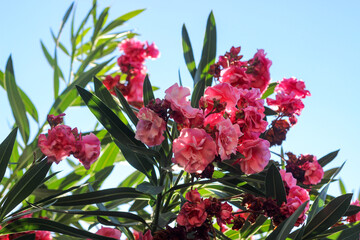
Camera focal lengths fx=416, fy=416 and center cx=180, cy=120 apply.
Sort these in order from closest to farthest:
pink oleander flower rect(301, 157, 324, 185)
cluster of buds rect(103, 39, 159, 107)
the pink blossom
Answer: pink oleander flower rect(301, 157, 324, 185), the pink blossom, cluster of buds rect(103, 39, 159, 107)

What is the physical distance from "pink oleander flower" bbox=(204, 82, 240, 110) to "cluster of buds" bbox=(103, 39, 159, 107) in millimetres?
976

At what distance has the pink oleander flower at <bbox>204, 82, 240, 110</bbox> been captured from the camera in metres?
1.10

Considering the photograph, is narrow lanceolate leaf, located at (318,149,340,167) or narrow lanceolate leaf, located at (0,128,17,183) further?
narrow lanceolate leaf, located at (318,149,340,167)

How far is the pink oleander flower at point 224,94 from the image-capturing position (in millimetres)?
1104

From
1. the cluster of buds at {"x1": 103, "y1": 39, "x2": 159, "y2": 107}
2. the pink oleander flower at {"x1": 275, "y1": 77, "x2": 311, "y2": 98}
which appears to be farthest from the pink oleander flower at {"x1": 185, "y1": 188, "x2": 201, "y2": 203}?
the cluster of buds at {"x1": 103, "y1": 39, "x2": 159, "y2": 107}

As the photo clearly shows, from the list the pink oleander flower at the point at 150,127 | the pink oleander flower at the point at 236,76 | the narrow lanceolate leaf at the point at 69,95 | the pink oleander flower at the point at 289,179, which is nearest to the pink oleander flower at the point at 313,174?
the pink oleander flower at the point at 289,179

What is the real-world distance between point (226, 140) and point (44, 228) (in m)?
0.62

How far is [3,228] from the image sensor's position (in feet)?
4.20

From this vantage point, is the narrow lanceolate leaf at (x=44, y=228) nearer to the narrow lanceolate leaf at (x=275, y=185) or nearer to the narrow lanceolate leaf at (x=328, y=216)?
the narrow lanceolate leaf at (x=275, y=185)

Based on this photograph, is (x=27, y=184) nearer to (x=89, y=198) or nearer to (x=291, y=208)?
(x=89, y=198)

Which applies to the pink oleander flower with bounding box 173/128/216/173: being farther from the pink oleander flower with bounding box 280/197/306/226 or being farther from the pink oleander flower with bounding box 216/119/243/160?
the pink oleander flower with bounding box 280/197/306/226

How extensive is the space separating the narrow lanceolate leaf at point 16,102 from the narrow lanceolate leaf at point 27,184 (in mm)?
661

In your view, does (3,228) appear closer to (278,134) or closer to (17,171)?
(17,171)

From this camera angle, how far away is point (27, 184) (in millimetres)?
1271
